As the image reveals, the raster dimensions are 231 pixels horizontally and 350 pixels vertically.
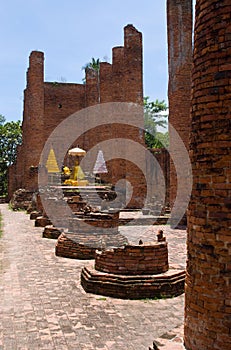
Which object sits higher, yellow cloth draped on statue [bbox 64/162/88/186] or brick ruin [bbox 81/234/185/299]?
yellow cloth draped on statue [bbox 64/162/88/186]

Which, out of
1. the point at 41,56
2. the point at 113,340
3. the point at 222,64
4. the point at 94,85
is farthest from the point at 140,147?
the point at 222,64

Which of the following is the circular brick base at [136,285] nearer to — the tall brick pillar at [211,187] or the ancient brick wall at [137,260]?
the ancient brick wall at [137,260]

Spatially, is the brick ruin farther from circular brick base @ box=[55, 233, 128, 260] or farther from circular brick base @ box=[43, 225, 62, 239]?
circular brick base @ box=[43, 225, 62, 239]

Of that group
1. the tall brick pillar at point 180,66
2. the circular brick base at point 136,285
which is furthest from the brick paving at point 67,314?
the tall brick pillar at point 180,66

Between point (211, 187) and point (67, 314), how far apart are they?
2.86 meters

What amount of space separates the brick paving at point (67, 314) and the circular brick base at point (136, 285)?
123 mm

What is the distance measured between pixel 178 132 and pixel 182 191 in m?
1.85

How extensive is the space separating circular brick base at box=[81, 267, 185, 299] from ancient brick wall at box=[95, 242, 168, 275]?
0.12 metres

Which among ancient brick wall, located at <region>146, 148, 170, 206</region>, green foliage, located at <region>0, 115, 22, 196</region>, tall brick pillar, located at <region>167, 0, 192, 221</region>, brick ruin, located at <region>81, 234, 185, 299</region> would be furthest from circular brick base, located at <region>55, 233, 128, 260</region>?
green foliage, located at <region>0, 115, 22, 196</region>

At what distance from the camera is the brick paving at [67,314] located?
4.13m

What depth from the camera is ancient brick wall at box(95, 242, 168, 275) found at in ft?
19.2

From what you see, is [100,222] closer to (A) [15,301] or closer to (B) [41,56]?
(A) [15,301]

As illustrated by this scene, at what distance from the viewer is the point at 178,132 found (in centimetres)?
1374

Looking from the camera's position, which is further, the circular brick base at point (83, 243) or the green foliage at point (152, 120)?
the green foliage at point (152, 120)
